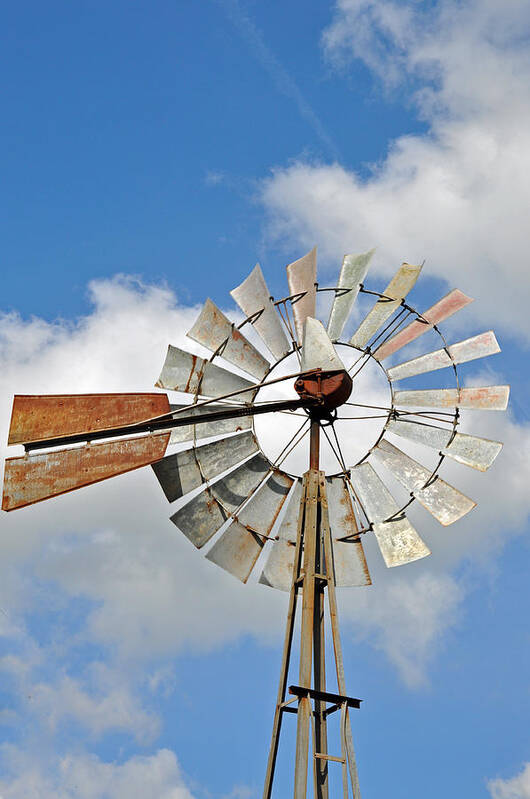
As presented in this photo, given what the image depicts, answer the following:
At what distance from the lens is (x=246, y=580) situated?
9.74m

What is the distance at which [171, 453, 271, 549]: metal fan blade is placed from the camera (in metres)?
9.70

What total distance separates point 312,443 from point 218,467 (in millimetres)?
1034

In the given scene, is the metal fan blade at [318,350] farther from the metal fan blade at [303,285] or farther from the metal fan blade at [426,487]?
the metal fan blade at [426,487]

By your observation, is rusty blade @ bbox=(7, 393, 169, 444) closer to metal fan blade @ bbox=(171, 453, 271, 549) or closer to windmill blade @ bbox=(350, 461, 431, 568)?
metal fan blade @ bbox=(171, 453, 271, 549)

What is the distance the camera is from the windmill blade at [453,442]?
31.2ft

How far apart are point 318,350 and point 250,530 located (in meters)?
2.04

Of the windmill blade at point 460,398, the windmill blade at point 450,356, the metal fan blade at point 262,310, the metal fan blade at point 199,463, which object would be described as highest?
the metal fan blade at point 262,310

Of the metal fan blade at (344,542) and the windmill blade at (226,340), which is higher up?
the windmill blade at (226,340)

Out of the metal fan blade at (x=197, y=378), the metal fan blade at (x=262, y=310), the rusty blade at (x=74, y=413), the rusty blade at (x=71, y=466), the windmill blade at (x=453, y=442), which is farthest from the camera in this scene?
the metal fan blade at (x=262, y=310)

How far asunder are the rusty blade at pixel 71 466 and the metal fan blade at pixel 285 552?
160cm

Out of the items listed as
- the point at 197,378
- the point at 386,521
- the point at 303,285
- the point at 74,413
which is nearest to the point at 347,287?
the point at 303,285

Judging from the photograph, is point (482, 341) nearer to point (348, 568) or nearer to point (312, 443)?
point (312, 443)

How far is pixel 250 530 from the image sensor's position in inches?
A: 388

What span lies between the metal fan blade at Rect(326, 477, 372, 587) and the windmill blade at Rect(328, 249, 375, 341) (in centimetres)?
172
